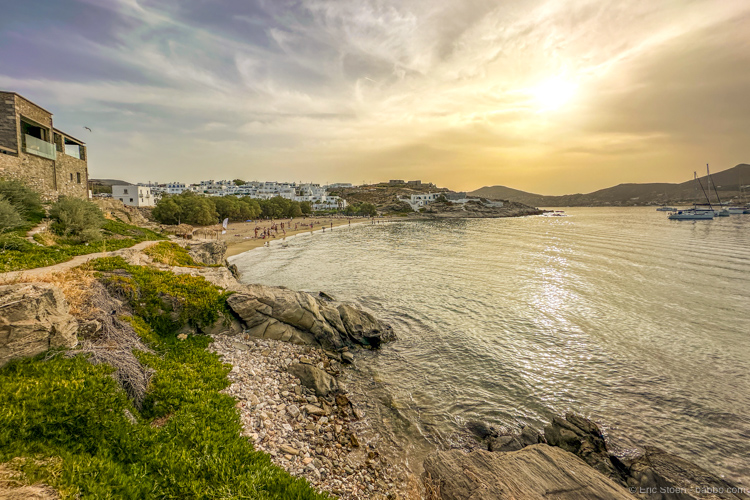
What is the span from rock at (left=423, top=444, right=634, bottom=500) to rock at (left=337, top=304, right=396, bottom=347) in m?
9.55

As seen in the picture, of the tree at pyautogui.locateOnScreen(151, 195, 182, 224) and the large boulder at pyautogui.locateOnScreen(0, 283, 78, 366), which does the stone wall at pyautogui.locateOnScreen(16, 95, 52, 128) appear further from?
the tree at pyautogui.locateOnScreen(151, 195, 182, 224)

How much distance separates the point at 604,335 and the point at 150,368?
76.5 ft

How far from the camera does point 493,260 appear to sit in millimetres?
43250

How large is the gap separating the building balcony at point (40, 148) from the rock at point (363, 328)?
30945 millimetres

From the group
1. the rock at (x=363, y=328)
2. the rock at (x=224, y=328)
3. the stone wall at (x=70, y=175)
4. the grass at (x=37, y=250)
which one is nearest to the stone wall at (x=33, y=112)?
the stone wall at (x=70, y=175)

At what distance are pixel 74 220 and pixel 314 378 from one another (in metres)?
24.0

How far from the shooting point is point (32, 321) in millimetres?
7410

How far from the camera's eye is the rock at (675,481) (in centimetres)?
807

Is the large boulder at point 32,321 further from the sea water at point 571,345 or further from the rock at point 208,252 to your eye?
the rock at point 208,252

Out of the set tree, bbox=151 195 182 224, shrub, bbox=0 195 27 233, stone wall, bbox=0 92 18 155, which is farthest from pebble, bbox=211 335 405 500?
tree, bbox=151 195 182 224

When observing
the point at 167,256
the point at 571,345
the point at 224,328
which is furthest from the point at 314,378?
the point at 167,256

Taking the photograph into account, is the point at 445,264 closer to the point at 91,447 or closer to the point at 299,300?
the point at 299,300

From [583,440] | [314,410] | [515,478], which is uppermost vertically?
[515,478]

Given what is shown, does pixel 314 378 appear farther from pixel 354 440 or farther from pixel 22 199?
pixel 22 199
